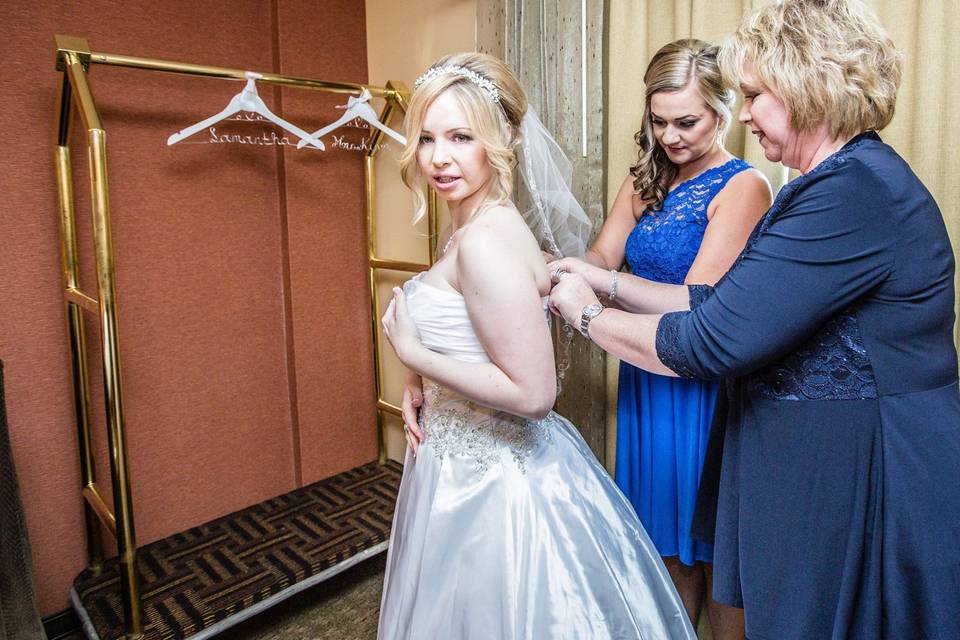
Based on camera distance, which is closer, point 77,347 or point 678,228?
point 678,228

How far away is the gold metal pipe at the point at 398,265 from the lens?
102 inches

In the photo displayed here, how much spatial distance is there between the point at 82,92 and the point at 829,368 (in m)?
1.88

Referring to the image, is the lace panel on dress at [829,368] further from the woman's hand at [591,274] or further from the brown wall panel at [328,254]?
the brown wall panel at [328,254]

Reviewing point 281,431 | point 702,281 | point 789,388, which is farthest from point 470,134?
point 281,431

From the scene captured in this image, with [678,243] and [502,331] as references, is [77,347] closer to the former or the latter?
[502,331]

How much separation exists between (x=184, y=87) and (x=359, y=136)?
2.32 feet

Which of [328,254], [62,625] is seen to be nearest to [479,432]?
[328,254]

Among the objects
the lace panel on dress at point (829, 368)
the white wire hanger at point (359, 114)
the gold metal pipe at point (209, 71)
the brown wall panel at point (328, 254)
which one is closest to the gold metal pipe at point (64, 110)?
the gold metal pipe at point (209, 71)

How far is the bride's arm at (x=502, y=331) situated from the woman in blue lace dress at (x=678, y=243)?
41 centimetres

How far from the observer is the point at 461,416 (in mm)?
1473

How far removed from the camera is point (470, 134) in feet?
4.66

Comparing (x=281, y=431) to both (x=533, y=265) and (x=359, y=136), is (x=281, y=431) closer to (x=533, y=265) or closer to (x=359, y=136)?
(x=359, y=136)

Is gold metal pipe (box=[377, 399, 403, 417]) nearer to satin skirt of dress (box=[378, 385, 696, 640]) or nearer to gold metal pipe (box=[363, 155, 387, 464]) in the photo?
gold metal pipe (box=[363, 155, 387, 464])

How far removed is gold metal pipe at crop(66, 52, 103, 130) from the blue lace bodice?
55.7 inches
